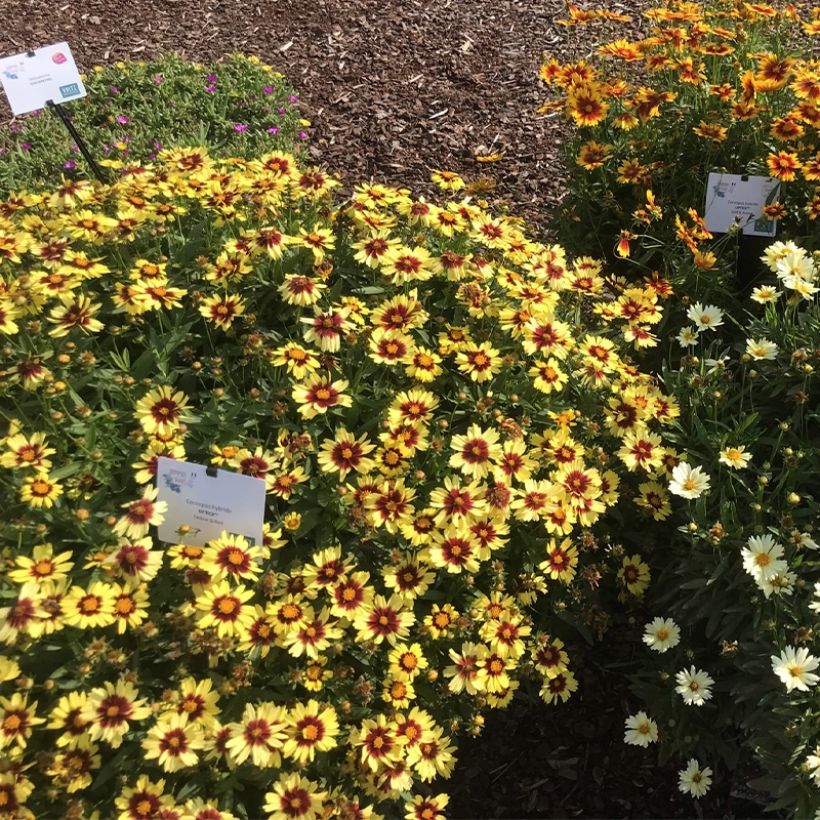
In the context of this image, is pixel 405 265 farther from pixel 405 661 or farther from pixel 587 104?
pixel 587 104

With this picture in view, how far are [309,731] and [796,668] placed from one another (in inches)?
54.8

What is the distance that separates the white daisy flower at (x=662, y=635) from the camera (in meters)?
2.59

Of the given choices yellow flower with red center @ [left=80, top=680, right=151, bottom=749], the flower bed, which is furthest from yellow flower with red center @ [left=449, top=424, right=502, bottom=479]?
the flower bed

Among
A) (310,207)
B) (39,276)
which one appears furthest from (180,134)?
(39,276)

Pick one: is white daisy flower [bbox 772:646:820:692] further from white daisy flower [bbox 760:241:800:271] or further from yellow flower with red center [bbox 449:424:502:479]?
white daisy flower [bbox 760:241:800:271]

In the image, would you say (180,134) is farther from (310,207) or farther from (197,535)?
(197,535)


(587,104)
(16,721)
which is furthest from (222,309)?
(587,104)

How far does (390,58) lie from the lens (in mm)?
6723

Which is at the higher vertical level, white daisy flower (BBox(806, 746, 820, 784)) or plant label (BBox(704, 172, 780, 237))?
plant label (BBox(704, 172, 780, 237))

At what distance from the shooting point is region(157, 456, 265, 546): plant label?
2.19 meters

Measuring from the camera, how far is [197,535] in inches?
91.1

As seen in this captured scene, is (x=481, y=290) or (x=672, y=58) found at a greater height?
(x=672, y=58)

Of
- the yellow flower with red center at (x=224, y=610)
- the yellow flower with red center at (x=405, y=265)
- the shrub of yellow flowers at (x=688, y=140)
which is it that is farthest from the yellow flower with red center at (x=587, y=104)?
the yellow flower with red center at (x=224, y=610)

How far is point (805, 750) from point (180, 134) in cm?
534
